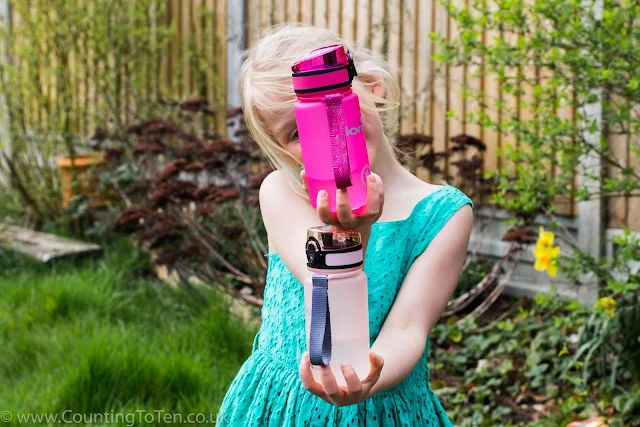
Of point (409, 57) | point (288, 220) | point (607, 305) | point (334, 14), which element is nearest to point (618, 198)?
point (607, 305)

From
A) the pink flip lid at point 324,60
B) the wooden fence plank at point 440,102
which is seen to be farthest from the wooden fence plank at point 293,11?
the pink flip lid at point 324,60

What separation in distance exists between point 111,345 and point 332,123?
7.99 feet

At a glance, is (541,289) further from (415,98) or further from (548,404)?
(415,98)

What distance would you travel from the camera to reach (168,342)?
3604mm

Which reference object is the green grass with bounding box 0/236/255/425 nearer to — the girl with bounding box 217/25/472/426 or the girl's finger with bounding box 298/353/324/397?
the girl with bounding box 217/25/472/426

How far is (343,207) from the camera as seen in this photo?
1.21m

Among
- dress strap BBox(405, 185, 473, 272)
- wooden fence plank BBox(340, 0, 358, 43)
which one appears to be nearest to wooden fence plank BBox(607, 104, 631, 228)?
wooden fence plank BBox(340, 0, 358, 43)

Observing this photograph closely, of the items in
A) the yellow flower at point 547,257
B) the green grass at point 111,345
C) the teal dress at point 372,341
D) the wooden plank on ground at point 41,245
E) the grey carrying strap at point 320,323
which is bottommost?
the wooden plank on ground at point 41,245

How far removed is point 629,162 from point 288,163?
8.59ft

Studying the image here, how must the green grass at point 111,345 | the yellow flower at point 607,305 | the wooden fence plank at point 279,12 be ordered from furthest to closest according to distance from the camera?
the wooden fence plank at point 279,12
the green grass at point 111,345
the yellow flower at point 607,305

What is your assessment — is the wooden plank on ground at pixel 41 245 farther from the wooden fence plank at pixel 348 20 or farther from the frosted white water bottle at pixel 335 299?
the frosted white water bottle at pixel 335 299

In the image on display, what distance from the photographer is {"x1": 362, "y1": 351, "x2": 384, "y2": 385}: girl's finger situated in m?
1.22

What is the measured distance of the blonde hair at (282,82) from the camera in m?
1.51

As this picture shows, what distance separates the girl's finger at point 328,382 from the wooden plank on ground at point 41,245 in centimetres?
459
